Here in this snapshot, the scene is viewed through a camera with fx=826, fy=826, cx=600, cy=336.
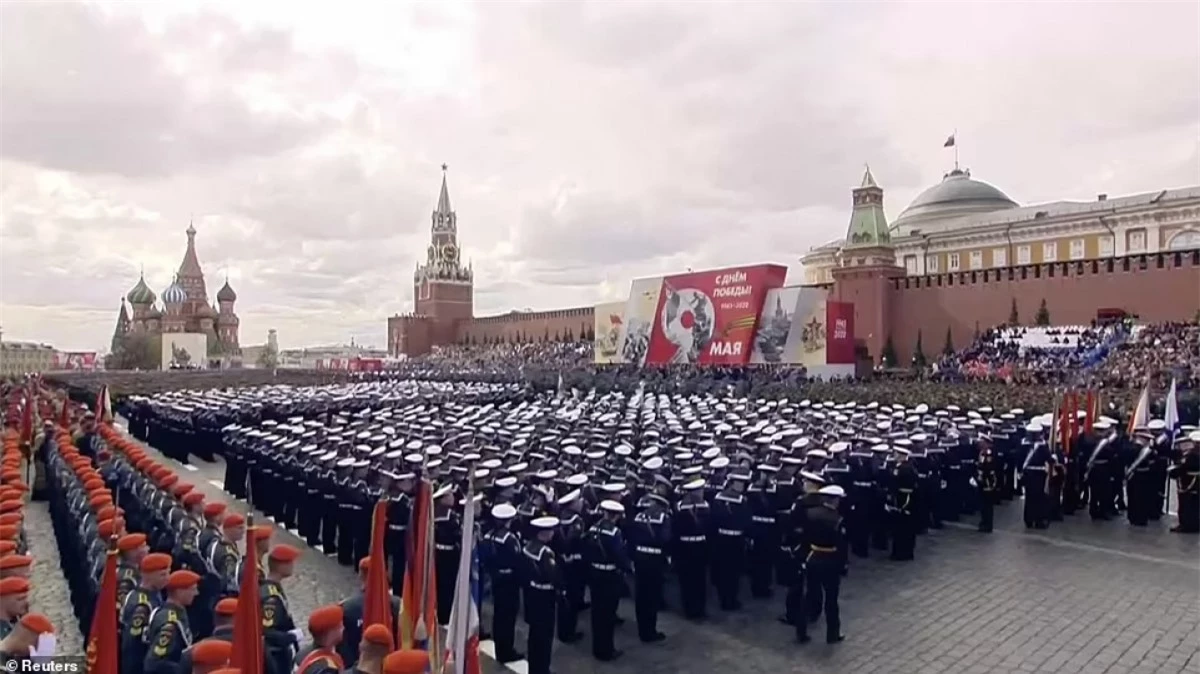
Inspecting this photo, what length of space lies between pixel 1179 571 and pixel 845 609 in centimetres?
392

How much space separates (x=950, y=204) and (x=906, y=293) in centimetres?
2925

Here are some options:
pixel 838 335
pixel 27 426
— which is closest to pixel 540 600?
pixel 27 426

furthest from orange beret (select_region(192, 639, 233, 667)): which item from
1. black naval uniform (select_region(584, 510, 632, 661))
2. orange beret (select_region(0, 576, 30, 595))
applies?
black naval uniform (select_region(584, 510, 632, 661))

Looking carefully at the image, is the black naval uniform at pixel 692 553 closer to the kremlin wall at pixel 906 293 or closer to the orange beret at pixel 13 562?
the orange beret at pixel 13 562

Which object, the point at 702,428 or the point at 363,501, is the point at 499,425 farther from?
the point at 363,501

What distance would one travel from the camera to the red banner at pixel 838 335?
30.6 meters

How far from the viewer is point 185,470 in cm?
1661

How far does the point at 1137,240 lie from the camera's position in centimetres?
4472

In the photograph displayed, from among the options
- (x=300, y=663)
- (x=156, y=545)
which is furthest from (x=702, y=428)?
(x=300, y=663)

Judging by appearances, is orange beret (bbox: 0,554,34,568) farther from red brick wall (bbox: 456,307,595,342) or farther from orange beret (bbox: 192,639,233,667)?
red brick wall (bbox: 456,307,595,342)

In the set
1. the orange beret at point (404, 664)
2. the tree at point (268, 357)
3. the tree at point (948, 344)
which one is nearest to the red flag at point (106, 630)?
the orange beret at point (404, 664)

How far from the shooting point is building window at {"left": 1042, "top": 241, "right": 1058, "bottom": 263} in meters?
48.3

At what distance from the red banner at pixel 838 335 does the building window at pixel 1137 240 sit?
23.7 meters

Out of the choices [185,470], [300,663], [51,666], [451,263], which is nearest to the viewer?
[300,663]
